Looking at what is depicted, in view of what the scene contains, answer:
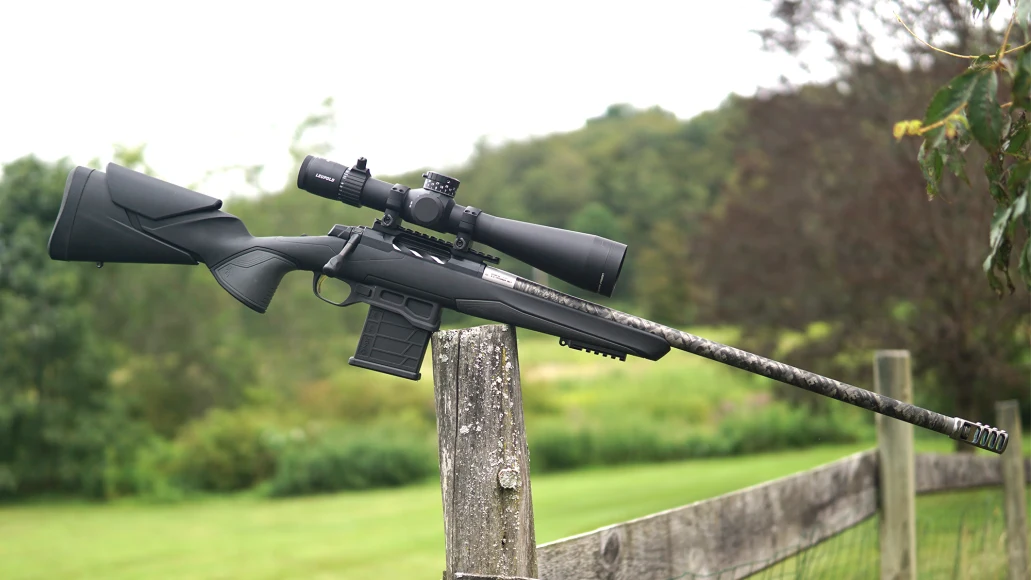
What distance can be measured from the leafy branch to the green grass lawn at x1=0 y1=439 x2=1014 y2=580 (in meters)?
8.09

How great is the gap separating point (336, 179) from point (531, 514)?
0.99m

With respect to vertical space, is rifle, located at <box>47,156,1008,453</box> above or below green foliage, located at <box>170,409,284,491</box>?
above

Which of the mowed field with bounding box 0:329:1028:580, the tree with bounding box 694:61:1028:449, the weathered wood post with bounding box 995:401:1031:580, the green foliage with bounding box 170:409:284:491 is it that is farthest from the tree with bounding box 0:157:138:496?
the weathered wood post with bounding box 995:401:1031:580

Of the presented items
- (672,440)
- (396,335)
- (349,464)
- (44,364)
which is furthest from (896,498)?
(44,364)

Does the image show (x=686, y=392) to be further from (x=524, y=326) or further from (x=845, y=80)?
(x=524, y=326)

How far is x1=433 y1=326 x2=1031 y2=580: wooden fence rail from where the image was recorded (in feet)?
6.98

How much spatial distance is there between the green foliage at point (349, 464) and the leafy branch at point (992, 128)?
597 inches

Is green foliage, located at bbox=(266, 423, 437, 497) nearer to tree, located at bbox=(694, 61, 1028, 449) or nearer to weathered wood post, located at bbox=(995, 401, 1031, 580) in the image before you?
tree, located at bbox=(694, 61, 1028, 449)

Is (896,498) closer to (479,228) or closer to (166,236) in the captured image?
(479,228)

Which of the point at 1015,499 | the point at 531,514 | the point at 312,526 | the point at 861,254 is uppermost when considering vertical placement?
the point at 861,254

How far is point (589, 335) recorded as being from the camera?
2291mm

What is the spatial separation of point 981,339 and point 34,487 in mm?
15009

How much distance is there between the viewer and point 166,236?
91.8 inches

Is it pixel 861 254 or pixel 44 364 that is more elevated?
pixel 861 254
